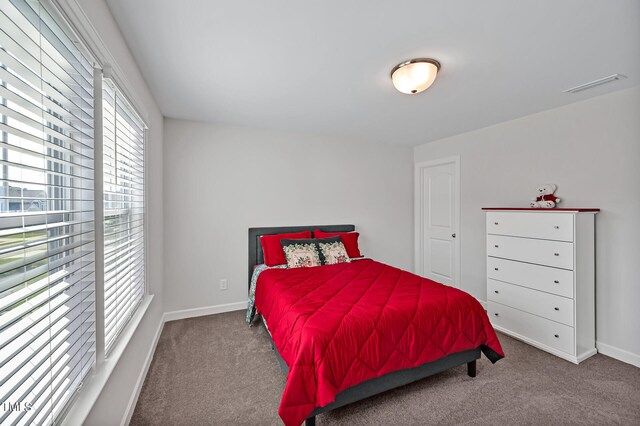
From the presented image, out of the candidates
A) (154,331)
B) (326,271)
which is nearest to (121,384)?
(154,331)

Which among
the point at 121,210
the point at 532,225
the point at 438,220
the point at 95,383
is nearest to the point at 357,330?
the point at 95,383

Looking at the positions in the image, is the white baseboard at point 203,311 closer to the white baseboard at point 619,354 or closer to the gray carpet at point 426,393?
the gray carpet at point 426,393

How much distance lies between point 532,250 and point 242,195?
128 inches

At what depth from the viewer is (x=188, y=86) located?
2365 millimetres

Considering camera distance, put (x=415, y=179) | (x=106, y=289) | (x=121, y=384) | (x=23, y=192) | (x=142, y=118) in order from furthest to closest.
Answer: (x=415, y=179) < (x=142, y=118) < (x=121, y=384) < (x=106, y=289) < (x=23, y=192)

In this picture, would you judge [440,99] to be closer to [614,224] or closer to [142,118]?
[614,224]

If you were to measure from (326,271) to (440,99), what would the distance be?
2.05 m

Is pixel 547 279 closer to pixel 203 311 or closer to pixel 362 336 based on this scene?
pixel 362 336

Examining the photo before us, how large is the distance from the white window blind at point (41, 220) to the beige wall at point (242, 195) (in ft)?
6.82

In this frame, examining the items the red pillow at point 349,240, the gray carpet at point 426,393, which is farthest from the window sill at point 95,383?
the red pillow at point 349,240

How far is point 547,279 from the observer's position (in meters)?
2.54

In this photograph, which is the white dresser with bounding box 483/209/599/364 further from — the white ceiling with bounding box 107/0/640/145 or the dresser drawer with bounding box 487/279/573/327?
the white ceiling with bounding box 107/0/640/145

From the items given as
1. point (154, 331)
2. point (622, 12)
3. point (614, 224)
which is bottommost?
point (154, 331)

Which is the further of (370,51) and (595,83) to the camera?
(595,83)
